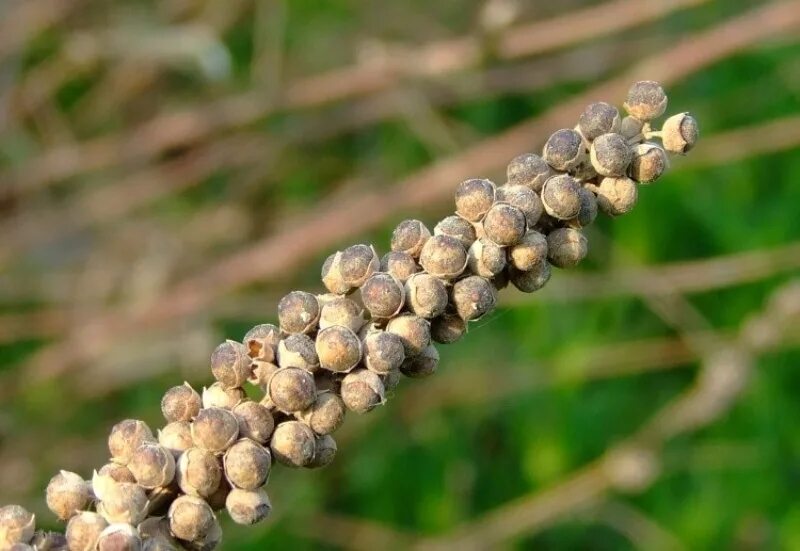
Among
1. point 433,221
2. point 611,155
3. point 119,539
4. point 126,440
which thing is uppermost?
point 433,221

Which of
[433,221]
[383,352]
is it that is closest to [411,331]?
[383,352]

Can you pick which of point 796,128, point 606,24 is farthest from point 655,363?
point 606,24

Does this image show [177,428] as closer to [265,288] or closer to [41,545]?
[41,545]

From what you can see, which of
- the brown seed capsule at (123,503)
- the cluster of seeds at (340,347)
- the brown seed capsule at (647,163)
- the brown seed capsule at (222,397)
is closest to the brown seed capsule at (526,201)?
the cluster of seeds at (340,347)

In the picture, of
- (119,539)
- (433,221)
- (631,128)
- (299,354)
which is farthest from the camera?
(433,221)

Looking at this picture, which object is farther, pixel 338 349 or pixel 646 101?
pixel 646 101

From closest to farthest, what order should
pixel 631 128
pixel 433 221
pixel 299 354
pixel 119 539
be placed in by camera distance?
pixel 119 539 → pixel 299 354 → pixel 631 128 → pixel 433 221

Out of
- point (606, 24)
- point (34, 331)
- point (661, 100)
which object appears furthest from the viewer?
point (34, 331)

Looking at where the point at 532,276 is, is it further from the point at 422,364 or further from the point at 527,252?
the point at 422,364
